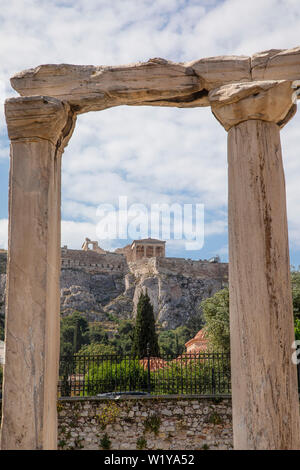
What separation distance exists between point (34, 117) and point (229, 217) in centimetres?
244

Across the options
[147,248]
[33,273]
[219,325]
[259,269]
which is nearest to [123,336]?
[219,325]

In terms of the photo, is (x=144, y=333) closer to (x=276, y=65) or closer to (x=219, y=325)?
(x=219, y=325)

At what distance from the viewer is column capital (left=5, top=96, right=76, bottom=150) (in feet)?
19.8

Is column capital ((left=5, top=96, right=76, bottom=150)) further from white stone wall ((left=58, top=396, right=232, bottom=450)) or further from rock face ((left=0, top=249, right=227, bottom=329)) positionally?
rock face ((left=0, top=249, right=227, bottom=329))

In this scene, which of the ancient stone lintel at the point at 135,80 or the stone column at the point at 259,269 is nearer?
→ the stone column at the point at 259,269

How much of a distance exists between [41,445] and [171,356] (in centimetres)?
969

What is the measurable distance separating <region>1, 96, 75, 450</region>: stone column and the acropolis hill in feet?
203

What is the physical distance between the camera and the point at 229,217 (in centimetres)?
572

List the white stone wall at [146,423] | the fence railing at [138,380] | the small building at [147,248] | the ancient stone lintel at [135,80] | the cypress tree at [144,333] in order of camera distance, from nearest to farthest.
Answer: the ancient stone lintel at [135,80], the white stone wall at [146,423], the fence railing at [138,380], the cypress tree at [144,333], the small building at [147,248]

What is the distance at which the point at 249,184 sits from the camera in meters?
5.61

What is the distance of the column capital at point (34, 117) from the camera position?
19.8 ft

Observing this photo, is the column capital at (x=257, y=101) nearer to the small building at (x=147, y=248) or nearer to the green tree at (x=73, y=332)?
the green tree at (x=73, y=332)

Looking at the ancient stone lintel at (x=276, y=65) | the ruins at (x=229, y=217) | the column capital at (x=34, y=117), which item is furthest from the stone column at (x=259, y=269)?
the column capital at (x=34, y=117)

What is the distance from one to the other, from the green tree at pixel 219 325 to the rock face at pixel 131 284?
40.4 metres
